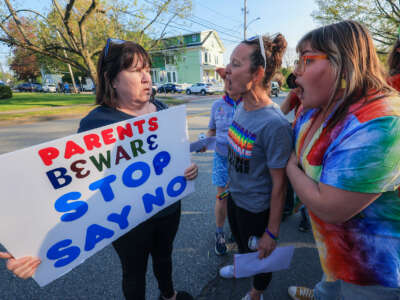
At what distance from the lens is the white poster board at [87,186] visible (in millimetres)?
890

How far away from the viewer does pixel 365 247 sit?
3.15 feet

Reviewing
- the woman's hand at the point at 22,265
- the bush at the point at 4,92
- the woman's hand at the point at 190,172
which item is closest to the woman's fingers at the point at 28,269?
the woman's hand at the point at 22,265

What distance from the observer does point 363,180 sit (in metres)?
0.78

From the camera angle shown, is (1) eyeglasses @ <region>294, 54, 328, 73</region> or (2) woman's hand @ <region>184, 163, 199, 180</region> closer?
(1) eyeglasses @ <region>294, 54, 328, 73</region>

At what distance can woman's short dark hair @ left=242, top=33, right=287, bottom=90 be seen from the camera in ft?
4.44

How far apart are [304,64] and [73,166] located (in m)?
1.21

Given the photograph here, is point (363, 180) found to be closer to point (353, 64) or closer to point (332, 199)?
point (332, 199)

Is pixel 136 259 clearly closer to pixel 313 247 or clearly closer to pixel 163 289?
pixel 163 289

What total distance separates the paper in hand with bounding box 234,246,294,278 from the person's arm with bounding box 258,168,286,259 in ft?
0.13

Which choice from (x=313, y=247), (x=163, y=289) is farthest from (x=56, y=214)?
(x=313, y=247)

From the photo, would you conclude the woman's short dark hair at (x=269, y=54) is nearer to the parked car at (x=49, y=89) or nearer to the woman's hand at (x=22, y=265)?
the woman's hand at (x=22, y=265)

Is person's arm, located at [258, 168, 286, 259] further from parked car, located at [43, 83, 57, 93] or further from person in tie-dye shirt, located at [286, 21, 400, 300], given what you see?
parked car, located at [43, 83, 57, 93]

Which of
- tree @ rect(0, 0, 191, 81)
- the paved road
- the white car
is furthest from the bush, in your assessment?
the paved road

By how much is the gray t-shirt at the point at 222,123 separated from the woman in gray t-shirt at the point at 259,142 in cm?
74
